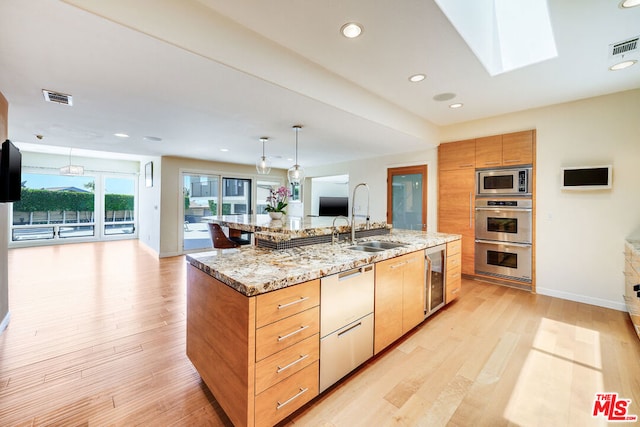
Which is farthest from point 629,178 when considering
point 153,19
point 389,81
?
point 153,19

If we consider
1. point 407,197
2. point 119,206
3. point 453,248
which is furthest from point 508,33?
point 119,206

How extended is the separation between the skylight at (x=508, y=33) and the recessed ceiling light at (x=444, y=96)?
535mm

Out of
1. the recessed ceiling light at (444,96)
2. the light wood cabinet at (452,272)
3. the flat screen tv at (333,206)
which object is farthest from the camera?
the flat screen tv at (333,206)

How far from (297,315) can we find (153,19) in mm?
2037

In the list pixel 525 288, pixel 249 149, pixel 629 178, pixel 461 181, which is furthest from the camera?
pixel 249 149

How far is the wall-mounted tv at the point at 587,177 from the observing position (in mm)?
3115

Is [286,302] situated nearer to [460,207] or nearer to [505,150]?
[460,207]

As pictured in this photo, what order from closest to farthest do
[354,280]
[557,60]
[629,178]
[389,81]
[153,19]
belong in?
[153,19] → [354,280] → [557,60] → [389,81] → [629,178]

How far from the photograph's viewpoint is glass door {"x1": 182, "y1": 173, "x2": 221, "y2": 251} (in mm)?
6387

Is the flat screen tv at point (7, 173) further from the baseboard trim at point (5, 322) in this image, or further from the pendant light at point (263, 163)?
the pendant light at point (263, 163)

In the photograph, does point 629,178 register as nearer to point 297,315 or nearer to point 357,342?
point 357,342

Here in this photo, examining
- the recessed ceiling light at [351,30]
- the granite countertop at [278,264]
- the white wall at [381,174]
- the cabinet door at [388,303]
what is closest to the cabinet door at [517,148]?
the white wall at [381,174]

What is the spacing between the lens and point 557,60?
250 centimetres

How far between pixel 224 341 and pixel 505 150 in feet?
14.8
